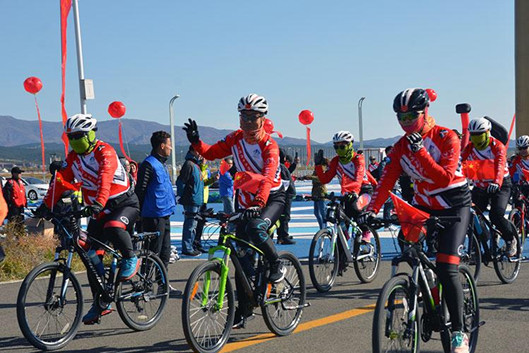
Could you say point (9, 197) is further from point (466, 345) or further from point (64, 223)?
point (466, 345)

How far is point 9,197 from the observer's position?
617 inches

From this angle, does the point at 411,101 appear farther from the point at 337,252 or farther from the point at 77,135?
the point at 337,252

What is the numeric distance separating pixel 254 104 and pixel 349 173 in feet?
12.7

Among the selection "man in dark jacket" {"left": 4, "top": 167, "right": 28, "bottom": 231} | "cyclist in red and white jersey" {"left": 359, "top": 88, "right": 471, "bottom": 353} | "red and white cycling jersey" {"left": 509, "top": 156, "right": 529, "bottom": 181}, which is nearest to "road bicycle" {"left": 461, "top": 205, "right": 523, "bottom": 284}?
"cyclist in red and white jersey" {"left": 359, "top": 88, "right": 471, "bottom": 353}

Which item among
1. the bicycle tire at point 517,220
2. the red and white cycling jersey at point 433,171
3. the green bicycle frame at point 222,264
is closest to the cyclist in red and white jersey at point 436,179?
the red and white cycling jersey at point 433,171

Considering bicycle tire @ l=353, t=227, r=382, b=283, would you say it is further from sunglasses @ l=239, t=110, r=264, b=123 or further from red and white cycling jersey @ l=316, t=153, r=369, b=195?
sunglasses @ l=239, t=110, r=264, b=123

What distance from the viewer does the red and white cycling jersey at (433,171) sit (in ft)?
17.6

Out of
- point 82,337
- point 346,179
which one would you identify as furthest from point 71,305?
point 346,179

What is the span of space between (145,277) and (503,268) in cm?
475

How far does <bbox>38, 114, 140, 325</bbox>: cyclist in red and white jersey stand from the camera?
21.3 ft

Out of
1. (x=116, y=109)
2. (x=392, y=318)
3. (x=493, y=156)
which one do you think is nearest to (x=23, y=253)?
(x=493, y=156)

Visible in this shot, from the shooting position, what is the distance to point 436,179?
5.34m

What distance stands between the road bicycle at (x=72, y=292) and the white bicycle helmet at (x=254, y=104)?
1.74 m

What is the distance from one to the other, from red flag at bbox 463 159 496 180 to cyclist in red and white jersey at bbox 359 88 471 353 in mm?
3870
